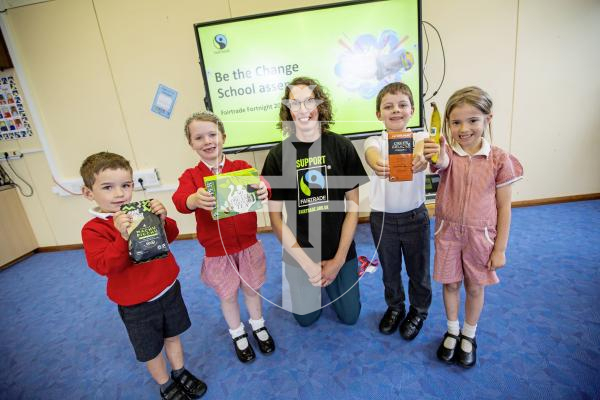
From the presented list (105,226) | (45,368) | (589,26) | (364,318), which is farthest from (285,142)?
(589,26)

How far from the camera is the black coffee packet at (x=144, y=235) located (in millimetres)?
930

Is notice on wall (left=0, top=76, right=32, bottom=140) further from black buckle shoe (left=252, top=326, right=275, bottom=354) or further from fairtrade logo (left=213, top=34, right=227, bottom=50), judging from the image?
black buckle shoe (left=252, top=326, right=275, bottom=354)

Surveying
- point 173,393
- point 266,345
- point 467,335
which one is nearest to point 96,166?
point 173,393

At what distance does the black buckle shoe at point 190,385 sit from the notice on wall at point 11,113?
9.71 ft

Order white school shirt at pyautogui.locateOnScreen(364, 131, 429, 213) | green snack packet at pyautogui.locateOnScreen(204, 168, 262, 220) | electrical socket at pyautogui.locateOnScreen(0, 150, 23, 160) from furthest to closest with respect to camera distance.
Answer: electrical socket at pyautogui.locateOnScreen(0, 150, 23, 160) → white school shirt at pyautogui.locateOnScreen(364, 131, 429, 213) → green snack packet at pyautogui.locateOnScreen(204, 168, 262, 220)

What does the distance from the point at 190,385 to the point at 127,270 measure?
60cm

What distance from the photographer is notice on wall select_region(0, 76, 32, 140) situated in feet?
9.06

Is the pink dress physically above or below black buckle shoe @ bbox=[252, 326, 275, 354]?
above

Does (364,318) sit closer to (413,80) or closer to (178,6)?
(413,80)

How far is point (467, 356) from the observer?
4.11ft

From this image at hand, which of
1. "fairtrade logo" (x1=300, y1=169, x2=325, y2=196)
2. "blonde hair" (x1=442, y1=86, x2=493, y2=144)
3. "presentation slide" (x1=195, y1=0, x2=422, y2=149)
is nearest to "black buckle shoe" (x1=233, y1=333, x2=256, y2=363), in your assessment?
"fairtrade logo" (x1=300, y1=169, x2=325, y2=196)

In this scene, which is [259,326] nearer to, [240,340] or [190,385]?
[240,340]

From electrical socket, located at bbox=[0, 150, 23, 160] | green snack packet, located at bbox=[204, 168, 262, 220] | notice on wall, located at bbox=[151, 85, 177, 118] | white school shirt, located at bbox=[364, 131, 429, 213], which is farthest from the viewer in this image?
electrical socket, located at bbox=[0, 150, 23, 160]

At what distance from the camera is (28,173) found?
2.98m
